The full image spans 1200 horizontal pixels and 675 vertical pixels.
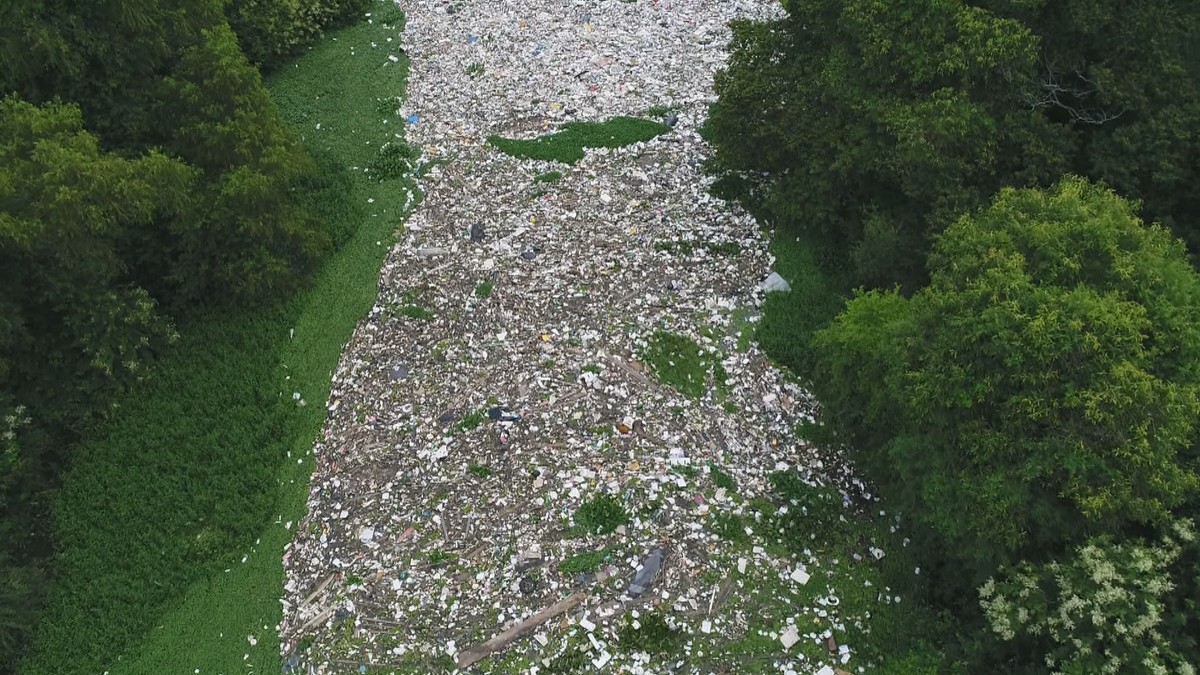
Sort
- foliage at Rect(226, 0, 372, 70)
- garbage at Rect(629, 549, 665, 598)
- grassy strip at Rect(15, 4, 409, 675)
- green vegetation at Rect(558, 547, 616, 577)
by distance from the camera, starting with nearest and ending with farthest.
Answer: garbage at Rect(629, 549, 665, 598), green vegetation at Rect(558, 547, 616, 577), grassy strip at Rect(15, 4, 409, 675), foliage at Rect(226, 0, 372, 70)

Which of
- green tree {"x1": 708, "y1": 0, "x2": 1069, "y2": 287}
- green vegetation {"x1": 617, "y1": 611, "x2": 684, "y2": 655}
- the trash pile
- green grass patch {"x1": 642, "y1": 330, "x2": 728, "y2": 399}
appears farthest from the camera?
green grass patch {"x1": 642, "y1": 330, "x2": 728, "y2": 399}

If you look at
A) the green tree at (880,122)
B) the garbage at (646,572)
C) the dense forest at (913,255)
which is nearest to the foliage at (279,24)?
the dense forest at (913,255)

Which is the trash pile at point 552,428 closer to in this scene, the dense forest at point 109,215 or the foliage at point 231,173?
the foliage at point 231,173

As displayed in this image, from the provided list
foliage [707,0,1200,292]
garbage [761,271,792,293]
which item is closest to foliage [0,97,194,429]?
garbage [761,271,792,293]

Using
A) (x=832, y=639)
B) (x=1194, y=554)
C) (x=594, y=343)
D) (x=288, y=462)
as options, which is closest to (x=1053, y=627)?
(x=1194, y=554)

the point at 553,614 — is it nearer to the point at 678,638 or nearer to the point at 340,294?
the point at 678,638

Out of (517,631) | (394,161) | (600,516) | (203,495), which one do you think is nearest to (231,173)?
(394,161)

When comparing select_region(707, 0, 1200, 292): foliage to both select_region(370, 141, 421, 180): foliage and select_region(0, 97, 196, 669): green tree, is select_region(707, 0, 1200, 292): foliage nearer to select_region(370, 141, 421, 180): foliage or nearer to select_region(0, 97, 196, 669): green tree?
select_region(370, 141, 421, 180): foliage

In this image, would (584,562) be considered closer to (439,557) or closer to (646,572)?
(646,572)

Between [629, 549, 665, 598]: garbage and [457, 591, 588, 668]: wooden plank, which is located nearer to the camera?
[457, 591, 588, 668]: wooden plank
